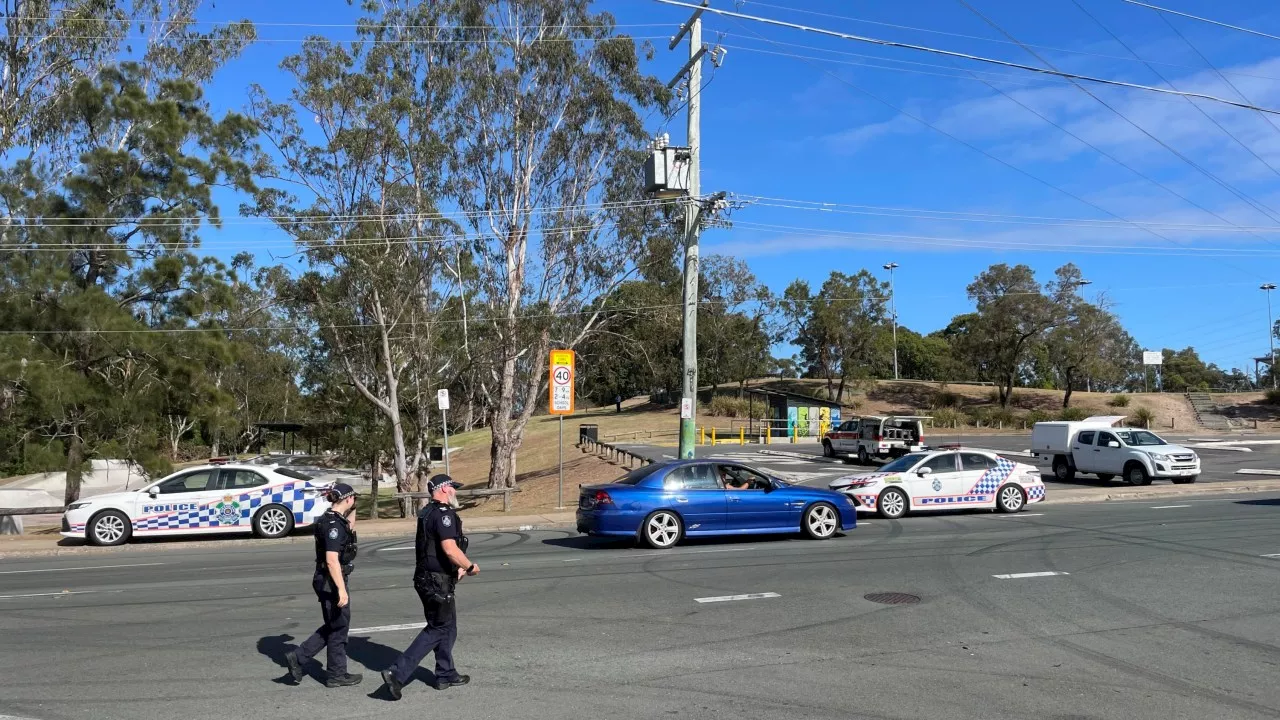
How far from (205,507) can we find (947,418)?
53.2 meters

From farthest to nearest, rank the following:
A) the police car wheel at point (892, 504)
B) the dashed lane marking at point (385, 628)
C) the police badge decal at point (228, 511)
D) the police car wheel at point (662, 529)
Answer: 1. the police car wheel at point (892, 504)
2. the police badge decal at point (228, 511)
3. the police car wheel at point (662, 529)
4. the dashed lane marking at point (385, 628)

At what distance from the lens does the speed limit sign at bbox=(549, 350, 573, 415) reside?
19.9 meters

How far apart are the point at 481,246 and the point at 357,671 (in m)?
28.3

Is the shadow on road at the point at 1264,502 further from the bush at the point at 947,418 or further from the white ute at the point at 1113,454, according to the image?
the bush at the point at 947,418

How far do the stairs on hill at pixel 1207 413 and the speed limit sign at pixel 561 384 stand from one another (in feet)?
189

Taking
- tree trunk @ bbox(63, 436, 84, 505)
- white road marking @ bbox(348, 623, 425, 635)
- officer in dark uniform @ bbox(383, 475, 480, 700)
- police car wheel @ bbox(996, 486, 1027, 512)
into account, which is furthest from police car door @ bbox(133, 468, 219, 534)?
police car wheel @ bbox(996, 486, 1027, 512)

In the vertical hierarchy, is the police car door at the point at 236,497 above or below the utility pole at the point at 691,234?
below

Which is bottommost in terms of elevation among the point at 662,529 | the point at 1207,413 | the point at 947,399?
the point at 662,529

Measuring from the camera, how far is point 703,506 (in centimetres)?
1434

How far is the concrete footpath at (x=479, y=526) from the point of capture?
16.2 m

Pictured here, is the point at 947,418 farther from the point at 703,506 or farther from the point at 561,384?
the point at 703,506

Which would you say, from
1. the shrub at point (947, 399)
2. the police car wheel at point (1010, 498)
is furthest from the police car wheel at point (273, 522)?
the shrub at point (947, 399)

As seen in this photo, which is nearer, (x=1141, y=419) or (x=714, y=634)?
(x=714, y=634)

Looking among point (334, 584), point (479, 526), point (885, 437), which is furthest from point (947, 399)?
point (334, 584)
